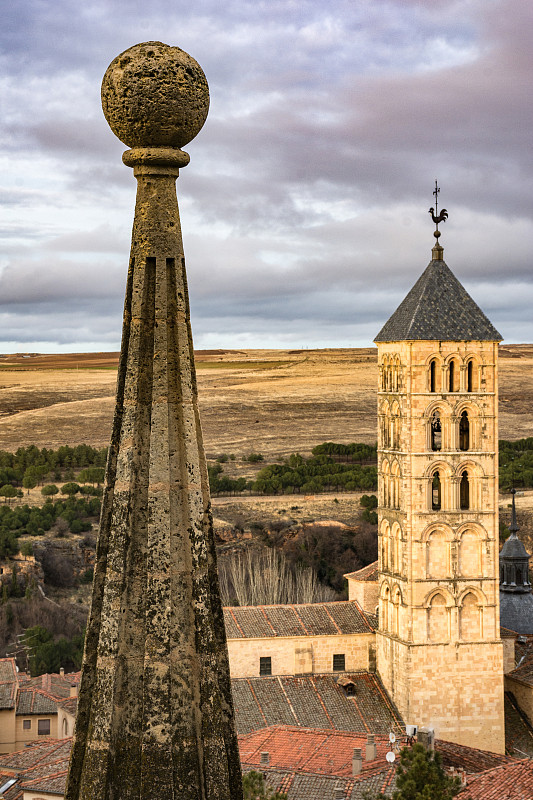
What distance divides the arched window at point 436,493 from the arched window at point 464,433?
44.3 inches

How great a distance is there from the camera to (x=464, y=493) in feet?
103

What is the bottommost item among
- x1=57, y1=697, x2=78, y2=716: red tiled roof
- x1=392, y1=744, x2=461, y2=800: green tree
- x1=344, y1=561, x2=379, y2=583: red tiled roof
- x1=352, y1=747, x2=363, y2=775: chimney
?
x1=57, y1=697, x2=78, y2=716: red tiled roof

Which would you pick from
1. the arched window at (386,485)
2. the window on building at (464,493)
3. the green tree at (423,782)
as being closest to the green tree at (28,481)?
the arched window at (386,485)

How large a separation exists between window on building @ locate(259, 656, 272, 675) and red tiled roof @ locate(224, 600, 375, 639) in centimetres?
60

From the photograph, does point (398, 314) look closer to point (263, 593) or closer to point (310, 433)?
point (263, 593)

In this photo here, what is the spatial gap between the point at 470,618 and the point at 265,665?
5889mm

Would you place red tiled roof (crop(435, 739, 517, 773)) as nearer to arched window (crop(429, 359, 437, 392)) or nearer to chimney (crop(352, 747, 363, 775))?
chimney (crop(352, 747, 363, 775))

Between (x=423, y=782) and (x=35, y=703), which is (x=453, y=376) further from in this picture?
(x=423, y=782)

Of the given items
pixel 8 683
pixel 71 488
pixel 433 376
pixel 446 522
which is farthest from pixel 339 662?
pixel 71 488

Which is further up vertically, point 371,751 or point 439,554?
point 439,554

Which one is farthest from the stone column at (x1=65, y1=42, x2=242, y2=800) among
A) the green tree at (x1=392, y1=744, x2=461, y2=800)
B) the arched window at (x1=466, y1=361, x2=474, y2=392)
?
the arched window at (x1=466, y1=361, x2=474, y2=392)

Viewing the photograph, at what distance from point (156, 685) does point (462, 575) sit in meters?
28.0

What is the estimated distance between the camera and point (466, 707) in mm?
30016

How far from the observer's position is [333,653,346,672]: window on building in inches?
1216
